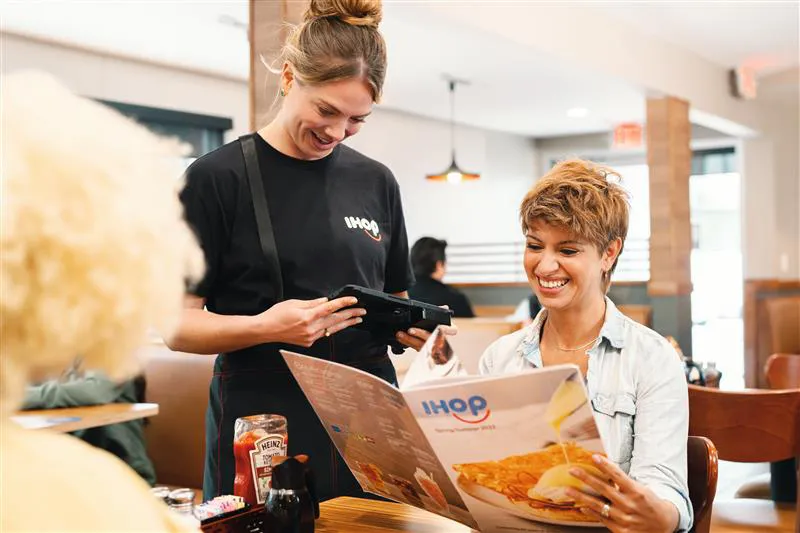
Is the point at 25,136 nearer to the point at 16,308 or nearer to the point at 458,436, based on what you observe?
the point at 16,308

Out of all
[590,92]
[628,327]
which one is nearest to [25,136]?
[628,327]

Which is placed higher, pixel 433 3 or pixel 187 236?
pixel 433 3

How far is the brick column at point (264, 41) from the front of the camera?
2982 millimetres

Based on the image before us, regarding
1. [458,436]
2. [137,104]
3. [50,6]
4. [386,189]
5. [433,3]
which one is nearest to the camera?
[458,436]

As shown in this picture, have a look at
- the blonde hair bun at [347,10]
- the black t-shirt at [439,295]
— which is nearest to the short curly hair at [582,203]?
the blonde hair bun at [347,10]

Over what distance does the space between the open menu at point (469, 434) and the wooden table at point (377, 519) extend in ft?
0.22

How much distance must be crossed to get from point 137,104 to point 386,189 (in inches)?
246

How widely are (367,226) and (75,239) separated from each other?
122 cm

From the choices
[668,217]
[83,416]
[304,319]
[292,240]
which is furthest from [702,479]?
[668,217]

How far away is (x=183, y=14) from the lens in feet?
20.5

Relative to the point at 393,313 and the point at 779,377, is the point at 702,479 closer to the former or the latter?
the point at 393,313

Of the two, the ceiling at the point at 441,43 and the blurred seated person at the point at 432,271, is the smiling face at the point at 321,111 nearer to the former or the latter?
the ceiling at the point at 441,43

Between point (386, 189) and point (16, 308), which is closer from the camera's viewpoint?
point (16, 308)

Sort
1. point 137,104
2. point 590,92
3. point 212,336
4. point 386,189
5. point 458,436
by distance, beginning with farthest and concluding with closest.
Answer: point 590,92 → point 137,104 → point 386,189 → point 212,336 → point 458,436
